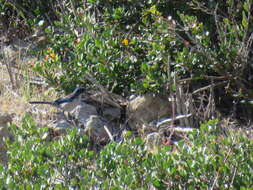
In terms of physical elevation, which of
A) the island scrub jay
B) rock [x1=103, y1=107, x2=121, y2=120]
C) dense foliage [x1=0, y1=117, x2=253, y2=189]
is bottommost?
rock [x1=103, y1=107, x2=121, y2=120]

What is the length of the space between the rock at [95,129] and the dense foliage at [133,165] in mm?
1536

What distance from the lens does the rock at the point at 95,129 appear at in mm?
5694

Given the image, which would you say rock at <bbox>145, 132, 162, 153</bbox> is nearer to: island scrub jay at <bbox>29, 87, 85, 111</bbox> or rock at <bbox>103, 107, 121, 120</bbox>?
rock at <bbox>103, 107, 121, 120</bbox>

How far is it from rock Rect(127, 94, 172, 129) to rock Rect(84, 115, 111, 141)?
Result: 329mm

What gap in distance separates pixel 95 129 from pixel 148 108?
0.59 m

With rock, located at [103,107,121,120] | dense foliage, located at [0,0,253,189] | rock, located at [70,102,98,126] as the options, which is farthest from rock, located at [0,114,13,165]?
rock, located at [103,107,121,120]

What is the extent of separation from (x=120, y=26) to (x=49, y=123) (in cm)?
138

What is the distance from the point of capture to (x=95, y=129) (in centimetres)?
575

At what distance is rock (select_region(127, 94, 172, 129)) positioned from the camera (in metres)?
5.89

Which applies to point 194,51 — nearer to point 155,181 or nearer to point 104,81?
point 104,81

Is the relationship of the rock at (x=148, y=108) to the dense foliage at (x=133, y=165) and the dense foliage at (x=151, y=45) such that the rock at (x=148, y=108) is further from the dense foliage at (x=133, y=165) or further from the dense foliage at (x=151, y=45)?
the dense foliage at (x=133, y=165)

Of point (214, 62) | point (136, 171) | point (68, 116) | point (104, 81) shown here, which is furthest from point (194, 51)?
point (136, 171)

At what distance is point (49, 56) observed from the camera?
6574mm

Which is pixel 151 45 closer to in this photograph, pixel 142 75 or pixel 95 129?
pixel 142 75
